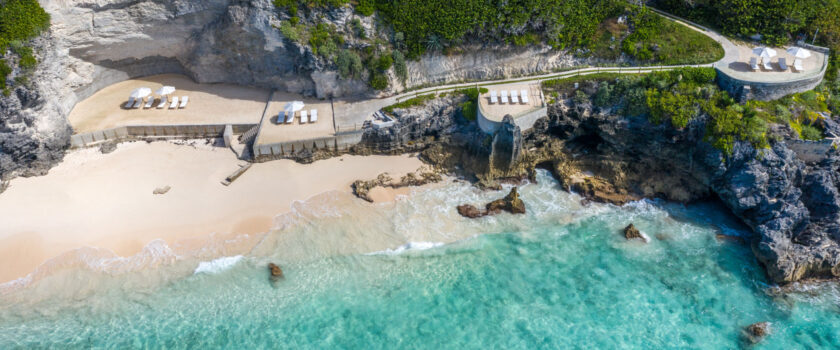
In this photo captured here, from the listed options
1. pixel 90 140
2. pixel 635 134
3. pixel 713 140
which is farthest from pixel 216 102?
pixel 713 140

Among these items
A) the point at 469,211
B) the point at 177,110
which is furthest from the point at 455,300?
the point at 177,110

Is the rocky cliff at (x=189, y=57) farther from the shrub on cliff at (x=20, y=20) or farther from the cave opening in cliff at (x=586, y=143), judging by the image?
the cave opening in cliff at (x=586, y=143)

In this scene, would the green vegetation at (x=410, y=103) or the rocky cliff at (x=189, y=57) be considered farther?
the green vegetation at (x=410, y=103)

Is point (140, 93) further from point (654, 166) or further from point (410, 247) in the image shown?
point (654, 166)

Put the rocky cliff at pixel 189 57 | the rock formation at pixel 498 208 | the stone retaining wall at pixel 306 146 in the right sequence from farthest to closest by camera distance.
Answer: the stone retaining wall at pixel 306 146
the rocky cliff at pixel 189 57
the rock formation at pixel 498 208

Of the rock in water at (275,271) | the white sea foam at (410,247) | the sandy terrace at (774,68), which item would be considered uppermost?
the sandy terrace at (774,68)

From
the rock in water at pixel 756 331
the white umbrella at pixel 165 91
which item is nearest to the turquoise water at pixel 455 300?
the rock in water at pixel 756 331

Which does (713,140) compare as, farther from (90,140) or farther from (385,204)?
(90,140)
